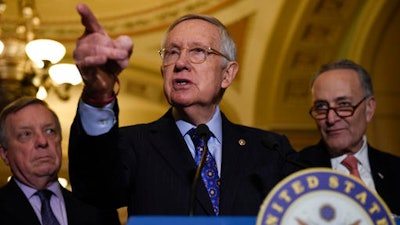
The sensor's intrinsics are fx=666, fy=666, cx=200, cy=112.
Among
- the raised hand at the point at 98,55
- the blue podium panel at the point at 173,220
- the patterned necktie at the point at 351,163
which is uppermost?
the raised hand at the point at 98,55

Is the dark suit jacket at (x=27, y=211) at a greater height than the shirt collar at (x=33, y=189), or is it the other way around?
the shirt collar at (x=33, y=189)

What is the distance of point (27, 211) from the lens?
7.50 feet

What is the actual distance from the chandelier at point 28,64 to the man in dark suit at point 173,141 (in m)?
4.27

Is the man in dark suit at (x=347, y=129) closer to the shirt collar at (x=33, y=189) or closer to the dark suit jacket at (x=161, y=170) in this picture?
the dark suit jacket at (x=161, y=170)

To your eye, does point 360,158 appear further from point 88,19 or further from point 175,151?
point 88,19

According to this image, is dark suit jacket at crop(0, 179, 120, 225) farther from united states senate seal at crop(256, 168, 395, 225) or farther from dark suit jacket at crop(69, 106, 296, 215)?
united states senate seal at crop(256, 168, 395, 225)

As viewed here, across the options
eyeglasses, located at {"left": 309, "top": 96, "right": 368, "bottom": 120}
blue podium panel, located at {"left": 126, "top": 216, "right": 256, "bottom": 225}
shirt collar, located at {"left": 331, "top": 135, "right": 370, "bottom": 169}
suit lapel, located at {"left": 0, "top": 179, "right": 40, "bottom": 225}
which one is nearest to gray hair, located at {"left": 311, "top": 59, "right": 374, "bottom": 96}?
eyeglasses, located at {"left": 309, "top": 96, "right": 368, "bottom": 120}

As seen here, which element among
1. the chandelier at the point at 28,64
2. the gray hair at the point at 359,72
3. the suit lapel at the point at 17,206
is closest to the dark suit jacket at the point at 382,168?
the gray hair at the point at 359,72

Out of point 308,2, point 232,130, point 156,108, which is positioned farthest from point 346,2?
point 232,130

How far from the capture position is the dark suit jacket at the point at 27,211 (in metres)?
2.25

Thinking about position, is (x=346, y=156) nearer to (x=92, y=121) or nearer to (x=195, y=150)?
(x=195, y=150)

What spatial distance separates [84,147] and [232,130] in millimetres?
541

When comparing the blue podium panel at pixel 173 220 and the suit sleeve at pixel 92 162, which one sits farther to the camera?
→ the suit sleeve at pixel 92 162

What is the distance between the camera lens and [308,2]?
7.44m
